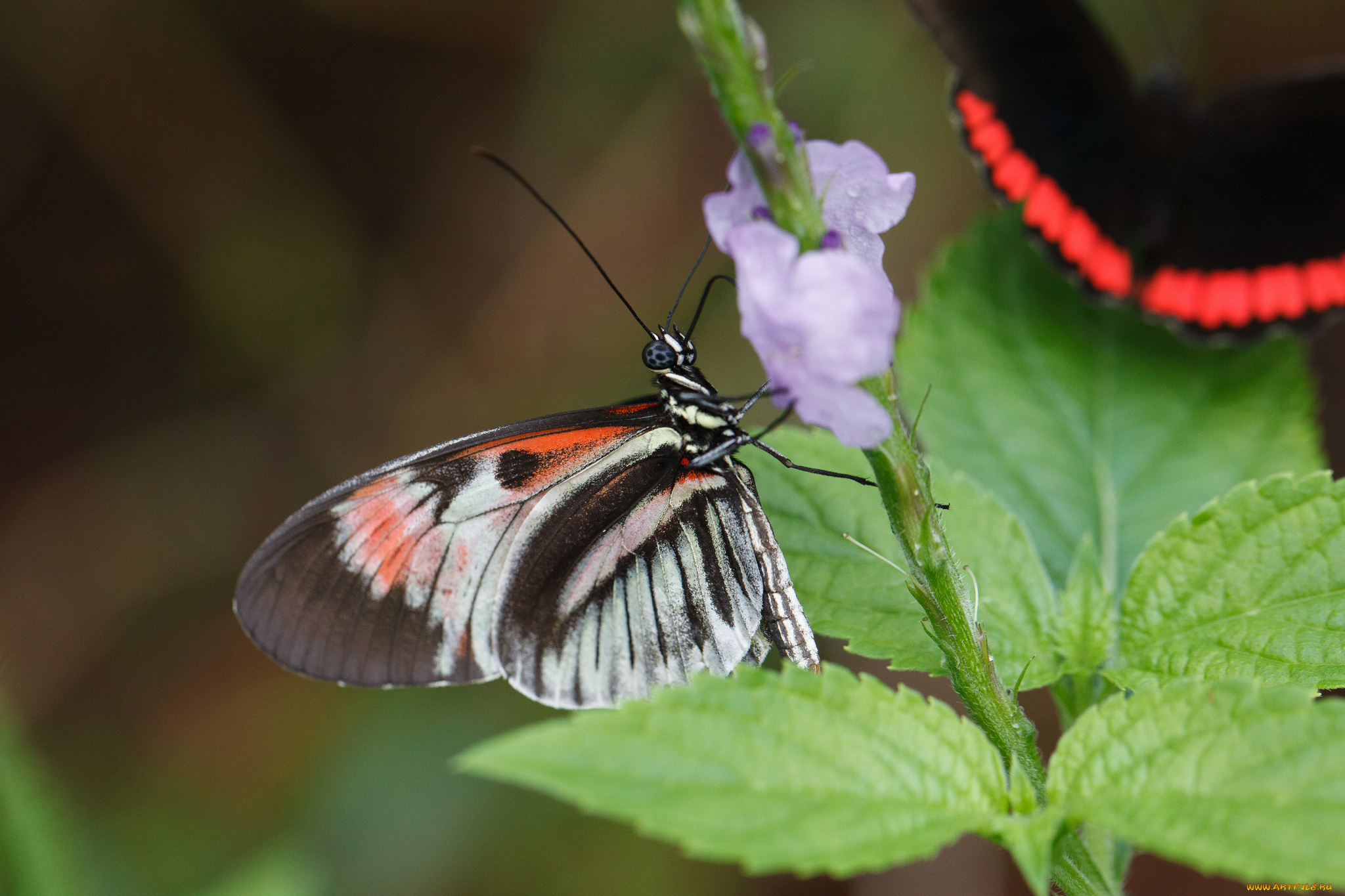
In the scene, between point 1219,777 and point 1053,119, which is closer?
point 1219,777

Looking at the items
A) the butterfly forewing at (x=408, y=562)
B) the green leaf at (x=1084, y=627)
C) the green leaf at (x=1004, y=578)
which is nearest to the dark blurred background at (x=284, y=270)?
the butterfly forewing at (x=408, y=562)

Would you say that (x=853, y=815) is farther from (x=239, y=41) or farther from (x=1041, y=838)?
(x=239, y=41)

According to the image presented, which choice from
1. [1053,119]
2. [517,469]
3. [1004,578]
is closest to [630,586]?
[517,469]

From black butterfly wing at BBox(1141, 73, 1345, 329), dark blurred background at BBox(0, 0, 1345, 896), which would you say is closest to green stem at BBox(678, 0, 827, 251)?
black butterfly wing at BBox(1141, 73, 1345, 329)

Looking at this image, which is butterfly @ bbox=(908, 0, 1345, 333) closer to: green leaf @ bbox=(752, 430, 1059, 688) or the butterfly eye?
green leaf @ bbox=(752, 430, 1059, 688)

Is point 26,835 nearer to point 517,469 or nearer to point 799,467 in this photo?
point 517,469

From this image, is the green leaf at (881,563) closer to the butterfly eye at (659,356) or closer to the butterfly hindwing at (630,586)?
the butterfly hindwing at (630,586)
